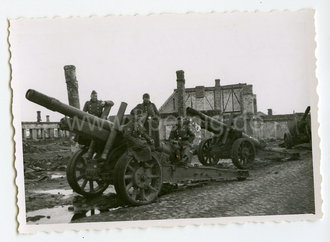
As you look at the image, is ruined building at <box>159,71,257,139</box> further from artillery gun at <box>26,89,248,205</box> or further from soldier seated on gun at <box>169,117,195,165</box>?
artillery gun at <box>26,89,248,205</box>

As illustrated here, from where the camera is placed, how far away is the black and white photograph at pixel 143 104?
264 inches

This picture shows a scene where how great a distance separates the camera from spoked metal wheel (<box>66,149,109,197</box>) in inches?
267

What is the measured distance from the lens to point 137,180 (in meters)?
6.82

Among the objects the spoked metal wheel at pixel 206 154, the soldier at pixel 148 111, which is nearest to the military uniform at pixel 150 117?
the soldier at pixel 148 111

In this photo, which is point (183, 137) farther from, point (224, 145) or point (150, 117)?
point (224, 145)

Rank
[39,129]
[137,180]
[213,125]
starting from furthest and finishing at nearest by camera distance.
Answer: [213,125], [137,180], [39,129]

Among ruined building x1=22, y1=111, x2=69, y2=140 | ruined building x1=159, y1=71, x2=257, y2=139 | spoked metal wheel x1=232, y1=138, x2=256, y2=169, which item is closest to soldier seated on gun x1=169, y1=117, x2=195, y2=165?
ruined building x1=159, y1=71, x2=257, y2=139

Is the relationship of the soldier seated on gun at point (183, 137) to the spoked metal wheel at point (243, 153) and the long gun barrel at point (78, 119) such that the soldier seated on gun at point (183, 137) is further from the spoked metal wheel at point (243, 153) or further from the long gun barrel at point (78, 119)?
the long gun barrel at point (78, 119)

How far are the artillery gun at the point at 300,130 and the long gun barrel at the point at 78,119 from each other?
9.03 feet

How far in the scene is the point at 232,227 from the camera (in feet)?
22.2

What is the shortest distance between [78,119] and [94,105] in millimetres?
340

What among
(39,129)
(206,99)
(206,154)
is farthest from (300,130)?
(39,129)

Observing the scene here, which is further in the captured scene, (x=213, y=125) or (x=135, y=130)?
(x=213, y=125)

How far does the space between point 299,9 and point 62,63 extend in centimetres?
370
